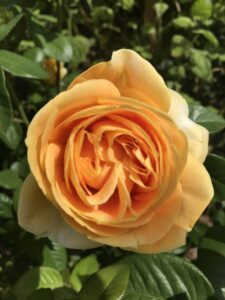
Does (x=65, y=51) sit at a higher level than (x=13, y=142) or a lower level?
higher

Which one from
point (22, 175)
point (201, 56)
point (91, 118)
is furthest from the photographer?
point (201, 56)

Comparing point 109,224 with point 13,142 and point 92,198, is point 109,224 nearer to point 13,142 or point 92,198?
point 92,198

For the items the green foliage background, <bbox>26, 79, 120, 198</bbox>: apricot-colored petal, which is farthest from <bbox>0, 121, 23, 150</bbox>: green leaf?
<bbox>26, 79, 120, 198</bbox>: apricot-colored petal

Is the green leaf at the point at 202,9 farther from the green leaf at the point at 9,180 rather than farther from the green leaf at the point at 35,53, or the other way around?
the green leaf at the point at 9,180

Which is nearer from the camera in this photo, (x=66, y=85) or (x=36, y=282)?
(x=36, y=282)

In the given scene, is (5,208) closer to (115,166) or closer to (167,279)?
(167,279)

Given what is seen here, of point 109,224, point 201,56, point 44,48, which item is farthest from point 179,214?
point 201,56

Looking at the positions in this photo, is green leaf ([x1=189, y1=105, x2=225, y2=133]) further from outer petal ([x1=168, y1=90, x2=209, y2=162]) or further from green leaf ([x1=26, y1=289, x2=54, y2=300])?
green leaf ([x1=26, y1=289, x2=54, y2=300])

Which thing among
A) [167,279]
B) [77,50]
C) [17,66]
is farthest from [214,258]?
[77,50]
